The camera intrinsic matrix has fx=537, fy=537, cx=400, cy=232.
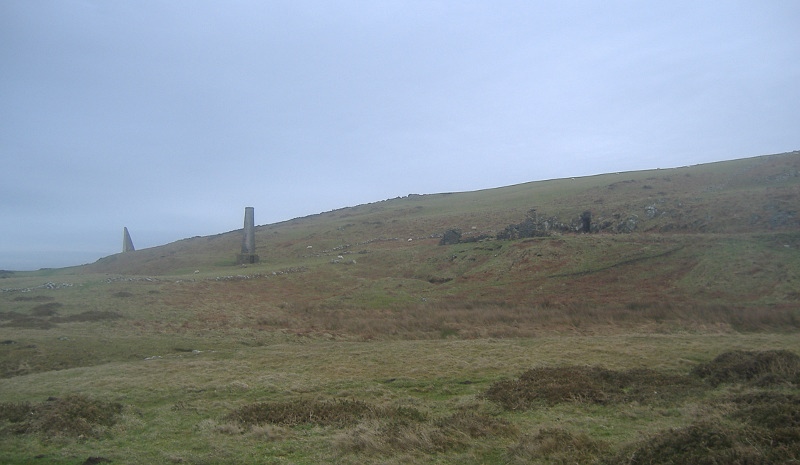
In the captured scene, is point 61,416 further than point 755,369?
No

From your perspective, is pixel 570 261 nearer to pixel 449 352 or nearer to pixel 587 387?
pixel 449 352

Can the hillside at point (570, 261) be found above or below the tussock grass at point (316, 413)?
above

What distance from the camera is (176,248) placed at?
74812 mm

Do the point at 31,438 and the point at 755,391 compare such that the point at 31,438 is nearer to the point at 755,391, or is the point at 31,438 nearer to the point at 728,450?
the point at 728,450

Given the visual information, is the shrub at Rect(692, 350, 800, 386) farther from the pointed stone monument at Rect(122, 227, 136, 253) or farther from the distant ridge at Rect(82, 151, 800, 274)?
the pointed stone monument at Rect(122, 227, 136, 253)

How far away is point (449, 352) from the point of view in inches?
686

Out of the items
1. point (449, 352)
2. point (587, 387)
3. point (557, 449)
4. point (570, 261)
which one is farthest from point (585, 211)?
point (557, 449)

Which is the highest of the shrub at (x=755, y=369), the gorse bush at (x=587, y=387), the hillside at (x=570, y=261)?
the hillside at (x=570, y=261)

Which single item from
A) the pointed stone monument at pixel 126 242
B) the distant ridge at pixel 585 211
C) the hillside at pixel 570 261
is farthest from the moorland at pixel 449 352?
the pointed stone monument at pixel 126 242

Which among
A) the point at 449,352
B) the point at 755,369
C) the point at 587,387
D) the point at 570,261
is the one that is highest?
the point at 570,261

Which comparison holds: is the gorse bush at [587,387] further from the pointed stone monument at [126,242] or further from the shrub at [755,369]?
the pointed stone monument at [126,242]

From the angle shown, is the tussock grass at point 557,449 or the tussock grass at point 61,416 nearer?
the tussock grass at point 557,449

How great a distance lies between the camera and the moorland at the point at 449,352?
8742 mm

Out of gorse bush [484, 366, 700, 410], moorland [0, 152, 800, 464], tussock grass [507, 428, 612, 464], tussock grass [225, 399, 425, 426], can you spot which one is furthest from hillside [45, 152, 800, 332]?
tussock grass [507, 428, 612, 464]
